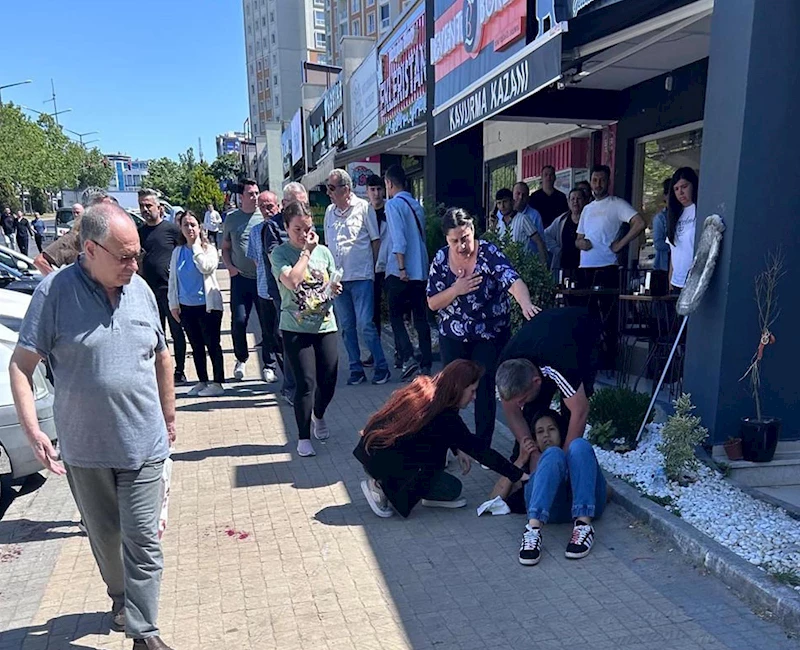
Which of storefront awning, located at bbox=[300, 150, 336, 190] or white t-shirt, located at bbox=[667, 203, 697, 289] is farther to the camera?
storefront awning, located at bbox=[300, 150, 336, 190]

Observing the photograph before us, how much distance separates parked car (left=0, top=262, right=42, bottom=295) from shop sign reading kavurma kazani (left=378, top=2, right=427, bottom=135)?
242 inches

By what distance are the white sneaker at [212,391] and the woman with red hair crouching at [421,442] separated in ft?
10.0

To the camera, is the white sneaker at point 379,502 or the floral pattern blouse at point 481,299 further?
the floral pattern blouse at point 481,299

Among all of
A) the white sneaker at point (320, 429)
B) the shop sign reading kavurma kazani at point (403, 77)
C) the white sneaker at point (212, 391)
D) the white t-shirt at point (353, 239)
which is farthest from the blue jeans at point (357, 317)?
the shop sign reading kavurma kazani at point (403, 77)

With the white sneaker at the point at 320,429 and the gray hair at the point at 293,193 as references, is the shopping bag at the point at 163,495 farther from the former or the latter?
the gray hair at the point at 293,193

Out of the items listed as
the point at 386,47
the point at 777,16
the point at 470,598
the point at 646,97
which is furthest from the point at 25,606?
the point at 386,47

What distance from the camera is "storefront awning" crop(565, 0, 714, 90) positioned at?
4.36m

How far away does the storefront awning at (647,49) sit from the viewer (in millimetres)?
4355

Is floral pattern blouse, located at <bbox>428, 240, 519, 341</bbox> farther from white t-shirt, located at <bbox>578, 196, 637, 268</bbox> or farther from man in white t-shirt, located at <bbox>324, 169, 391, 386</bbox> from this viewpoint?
white t-shirt, located at <bbox>578, 196, 637, 268</bbox>

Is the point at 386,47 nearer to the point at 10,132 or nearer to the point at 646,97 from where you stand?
the point at 646,97

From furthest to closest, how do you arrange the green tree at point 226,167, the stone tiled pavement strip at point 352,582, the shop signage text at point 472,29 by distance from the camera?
the green tree at point 226,167
the shop signage text at point 472,29
the stone tiled pavement strip at point 352,582

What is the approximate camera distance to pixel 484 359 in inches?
163

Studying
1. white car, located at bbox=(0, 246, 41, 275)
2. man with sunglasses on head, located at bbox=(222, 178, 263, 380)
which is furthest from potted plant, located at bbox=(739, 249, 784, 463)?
white car, located at bbox=(0, 246, 41, 275)

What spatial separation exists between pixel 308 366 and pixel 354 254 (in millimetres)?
1862
